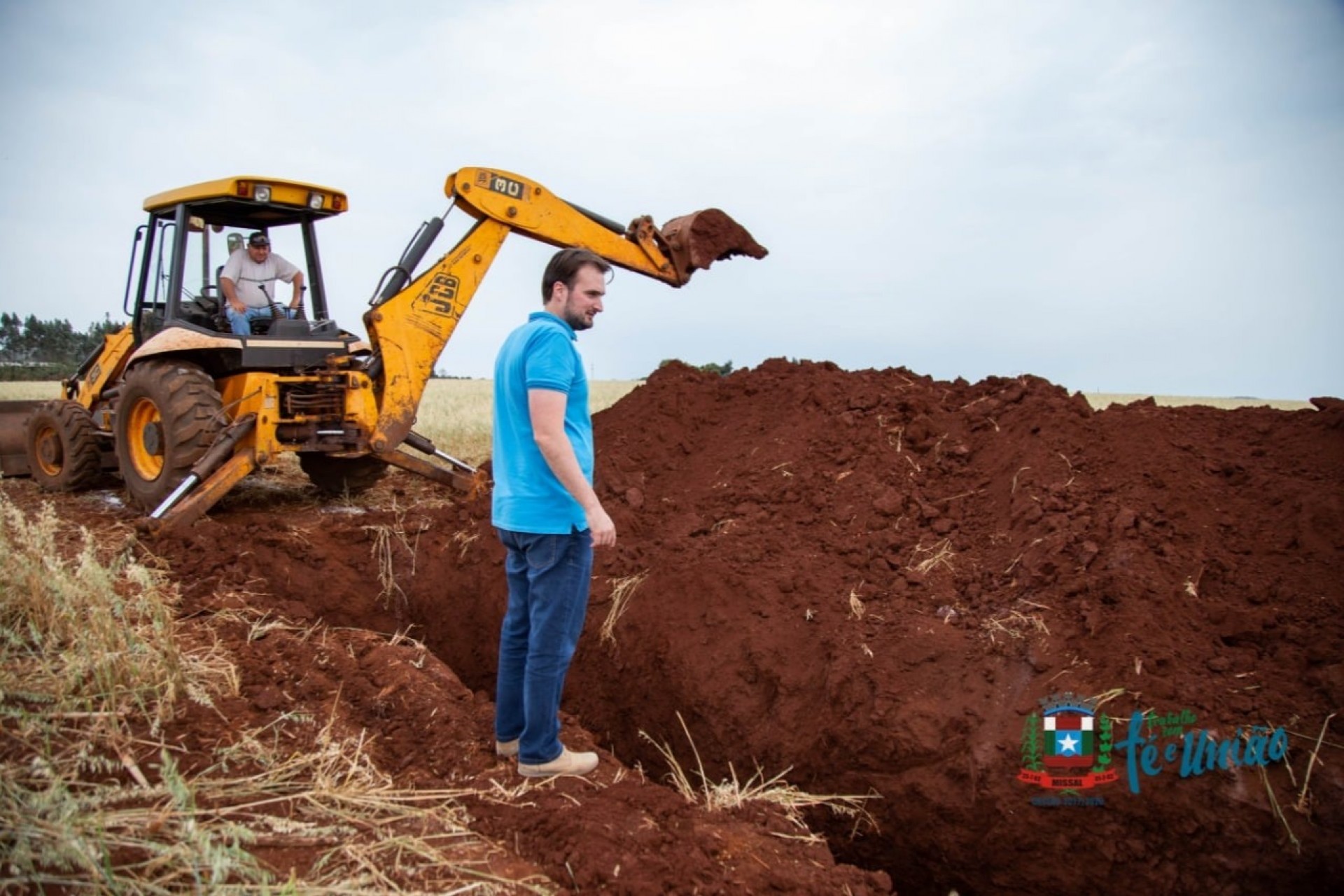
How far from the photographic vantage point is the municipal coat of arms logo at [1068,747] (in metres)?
4.00

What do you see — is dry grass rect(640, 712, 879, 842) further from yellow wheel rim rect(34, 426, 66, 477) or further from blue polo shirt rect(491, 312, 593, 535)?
yellow wheel rim rect(34, 426, 66, 477)

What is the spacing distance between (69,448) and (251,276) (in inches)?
101

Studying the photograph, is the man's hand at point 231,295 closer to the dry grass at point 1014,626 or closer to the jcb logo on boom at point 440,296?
the jcb logo on boom at point 440,296

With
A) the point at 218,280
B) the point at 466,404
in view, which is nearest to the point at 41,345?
the point at 466,404

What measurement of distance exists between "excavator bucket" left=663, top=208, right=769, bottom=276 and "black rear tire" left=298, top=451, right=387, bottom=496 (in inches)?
134

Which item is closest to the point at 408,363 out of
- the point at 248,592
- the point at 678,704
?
the point at 248,592

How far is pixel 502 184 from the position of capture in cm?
758

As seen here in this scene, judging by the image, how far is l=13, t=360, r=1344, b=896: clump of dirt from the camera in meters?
3.76

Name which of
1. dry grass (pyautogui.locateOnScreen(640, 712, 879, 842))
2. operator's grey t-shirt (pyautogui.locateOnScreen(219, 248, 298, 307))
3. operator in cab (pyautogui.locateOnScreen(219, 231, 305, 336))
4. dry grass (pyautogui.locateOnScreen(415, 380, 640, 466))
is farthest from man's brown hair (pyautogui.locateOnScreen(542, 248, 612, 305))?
operator's grey t-shirt (pyautogui.locateOnScreen(219, 248, 298, 307))

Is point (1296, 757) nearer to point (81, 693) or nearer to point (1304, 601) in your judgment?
point (1304, 601)

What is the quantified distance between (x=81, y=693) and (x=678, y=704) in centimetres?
274

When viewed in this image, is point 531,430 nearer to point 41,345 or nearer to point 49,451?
point 49,451

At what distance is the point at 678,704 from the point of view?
5.08 meters

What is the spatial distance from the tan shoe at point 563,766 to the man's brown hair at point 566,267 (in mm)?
1791
